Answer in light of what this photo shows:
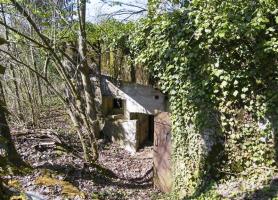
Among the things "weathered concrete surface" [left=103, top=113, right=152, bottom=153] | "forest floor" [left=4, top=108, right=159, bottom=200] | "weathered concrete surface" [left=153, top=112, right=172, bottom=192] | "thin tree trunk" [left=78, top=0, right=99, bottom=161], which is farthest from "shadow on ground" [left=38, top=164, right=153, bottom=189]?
"weathered concrete surface" [left=103, top=113, right=152, bottom=153]

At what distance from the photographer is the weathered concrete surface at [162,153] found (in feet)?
26.7

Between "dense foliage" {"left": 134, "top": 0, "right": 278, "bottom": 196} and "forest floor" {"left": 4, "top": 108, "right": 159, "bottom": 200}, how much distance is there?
5.01 ft

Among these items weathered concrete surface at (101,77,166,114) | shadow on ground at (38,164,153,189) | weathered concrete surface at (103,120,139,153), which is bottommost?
shadow on ground at (38,164,153,189)

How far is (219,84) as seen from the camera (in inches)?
245

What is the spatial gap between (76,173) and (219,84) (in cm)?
361

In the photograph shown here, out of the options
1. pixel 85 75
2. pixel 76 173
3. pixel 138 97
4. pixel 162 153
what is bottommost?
pixel 76 173

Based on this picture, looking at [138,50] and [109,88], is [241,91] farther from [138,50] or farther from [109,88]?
[109,88]

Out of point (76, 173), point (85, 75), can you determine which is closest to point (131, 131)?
point (85, 75)

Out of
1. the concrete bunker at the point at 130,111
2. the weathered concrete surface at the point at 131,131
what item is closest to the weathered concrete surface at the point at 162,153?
the concrete bunker at the point at 130,111

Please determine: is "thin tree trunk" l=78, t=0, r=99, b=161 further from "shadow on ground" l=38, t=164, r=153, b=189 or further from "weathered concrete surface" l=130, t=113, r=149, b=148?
"weathered concrete surface" l=130, t=113, r=149, b=148

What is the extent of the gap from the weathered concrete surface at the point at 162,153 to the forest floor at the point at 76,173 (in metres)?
0.30

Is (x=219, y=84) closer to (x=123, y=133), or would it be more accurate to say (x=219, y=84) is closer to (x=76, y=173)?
(x=76, y=173)

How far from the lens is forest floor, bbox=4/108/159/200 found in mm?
5844

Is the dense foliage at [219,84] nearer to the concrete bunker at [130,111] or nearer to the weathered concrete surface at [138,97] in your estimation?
the concrete bunker at [130,111]
